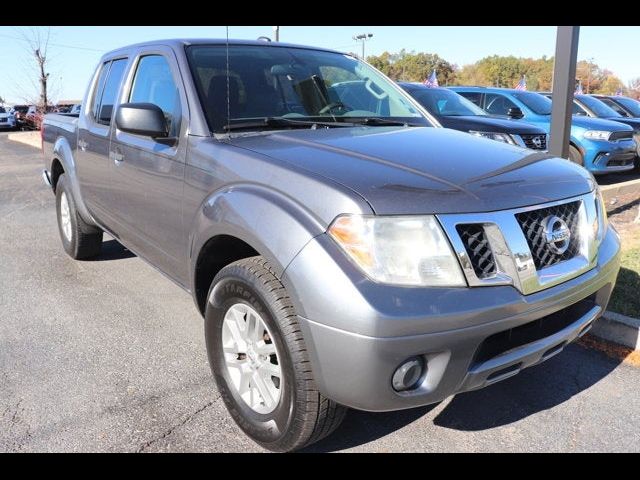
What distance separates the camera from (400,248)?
2074 millimetres

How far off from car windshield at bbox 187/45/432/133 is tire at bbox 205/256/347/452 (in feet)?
3.05

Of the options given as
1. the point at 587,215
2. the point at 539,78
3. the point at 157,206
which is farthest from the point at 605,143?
the point at 539,78

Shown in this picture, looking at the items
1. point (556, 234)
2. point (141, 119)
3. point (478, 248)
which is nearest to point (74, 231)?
point (141, 119)

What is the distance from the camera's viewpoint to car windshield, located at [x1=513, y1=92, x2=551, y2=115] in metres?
10.3

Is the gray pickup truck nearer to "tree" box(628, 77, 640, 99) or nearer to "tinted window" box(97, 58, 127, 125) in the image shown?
"tinted window" box(97, 58, 127, 125)

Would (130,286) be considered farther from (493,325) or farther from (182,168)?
(493,325)

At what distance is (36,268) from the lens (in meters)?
5.38

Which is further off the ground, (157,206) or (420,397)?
(157,206)

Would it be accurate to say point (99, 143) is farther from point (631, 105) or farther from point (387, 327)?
point (631, 105)

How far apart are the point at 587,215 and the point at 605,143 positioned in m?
7.75

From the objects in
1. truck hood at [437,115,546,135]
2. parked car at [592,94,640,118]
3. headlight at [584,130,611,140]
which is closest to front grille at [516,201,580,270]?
truck hood at [437,115,546,135]

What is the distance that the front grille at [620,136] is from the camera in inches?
369

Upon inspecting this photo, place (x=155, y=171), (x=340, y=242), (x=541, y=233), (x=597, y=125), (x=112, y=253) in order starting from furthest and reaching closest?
(x=597, y=125)
(x=112, y=253)
(x=155, y=171)
(x=541, y=233)
(x=340, y=242)

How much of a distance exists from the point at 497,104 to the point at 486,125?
3237 mm
